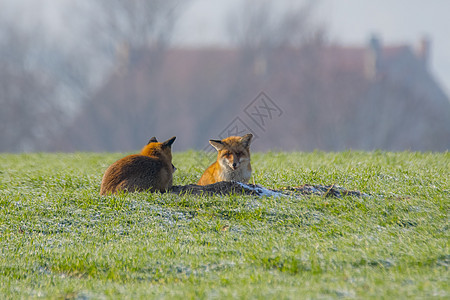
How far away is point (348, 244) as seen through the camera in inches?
288

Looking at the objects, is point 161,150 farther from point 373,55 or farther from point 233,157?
point 373,55

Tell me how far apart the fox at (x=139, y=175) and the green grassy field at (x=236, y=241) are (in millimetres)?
267

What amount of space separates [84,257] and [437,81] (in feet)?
237

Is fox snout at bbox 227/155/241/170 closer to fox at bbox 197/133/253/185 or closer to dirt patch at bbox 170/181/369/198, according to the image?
fox at bbox 197/133/253/185

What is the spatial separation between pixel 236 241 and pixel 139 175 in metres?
2.65

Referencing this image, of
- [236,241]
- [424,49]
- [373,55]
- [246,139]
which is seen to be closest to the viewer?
[236,241]

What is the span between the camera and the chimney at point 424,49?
7869 centimetres

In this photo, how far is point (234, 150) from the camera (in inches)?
385

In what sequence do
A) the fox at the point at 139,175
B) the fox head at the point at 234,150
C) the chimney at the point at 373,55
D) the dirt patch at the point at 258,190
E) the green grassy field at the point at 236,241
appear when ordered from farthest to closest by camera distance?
the chimney at the point at 373,55, the fox head at the point at 234,150, the fox at the point at 139,175, the dirt patch at the point at 258,190, the green grassy field at the point at 236,241

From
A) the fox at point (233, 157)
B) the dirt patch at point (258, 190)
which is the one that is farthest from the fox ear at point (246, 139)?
the dirt patch at point (258, 190)

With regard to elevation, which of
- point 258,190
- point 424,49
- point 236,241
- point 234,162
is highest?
point 424,49

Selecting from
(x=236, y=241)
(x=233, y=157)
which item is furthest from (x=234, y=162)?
(x=236, y=241)

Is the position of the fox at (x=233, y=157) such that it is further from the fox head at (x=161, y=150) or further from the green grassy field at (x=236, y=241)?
the fox head at (x=161, y=150)

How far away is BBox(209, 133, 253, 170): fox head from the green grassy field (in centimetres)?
74
